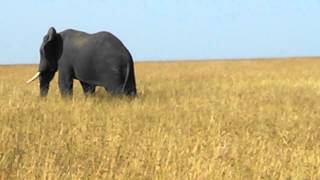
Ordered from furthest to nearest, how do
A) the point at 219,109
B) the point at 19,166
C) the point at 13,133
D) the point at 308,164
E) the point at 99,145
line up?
the point at 219,109 < the point at 13,133 < the point at 99,145 < the point at 308,164 < the point at 19,166

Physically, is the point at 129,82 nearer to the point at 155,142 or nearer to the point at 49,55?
the point at 49,55

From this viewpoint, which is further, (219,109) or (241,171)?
(219,109)

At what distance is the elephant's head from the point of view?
39.2 ft

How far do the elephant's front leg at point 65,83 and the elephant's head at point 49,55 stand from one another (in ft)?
1.93

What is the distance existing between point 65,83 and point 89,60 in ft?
2.36

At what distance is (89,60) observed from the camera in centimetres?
1149

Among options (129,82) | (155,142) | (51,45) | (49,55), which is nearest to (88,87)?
(49,55)

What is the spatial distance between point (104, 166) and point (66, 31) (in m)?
8.04

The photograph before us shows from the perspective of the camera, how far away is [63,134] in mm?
6098

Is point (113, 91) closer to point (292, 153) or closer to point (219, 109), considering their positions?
point (219, 109)

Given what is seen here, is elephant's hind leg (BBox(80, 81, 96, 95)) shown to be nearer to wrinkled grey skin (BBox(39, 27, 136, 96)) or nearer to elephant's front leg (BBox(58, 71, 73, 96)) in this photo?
wrinkled grey skin (BBox(39, 27, 136, 96))

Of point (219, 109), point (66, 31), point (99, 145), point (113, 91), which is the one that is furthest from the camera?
point (66, 31)

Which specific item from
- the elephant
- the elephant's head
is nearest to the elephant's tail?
the elephant

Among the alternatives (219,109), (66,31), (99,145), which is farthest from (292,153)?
(66,31)
